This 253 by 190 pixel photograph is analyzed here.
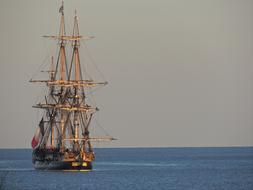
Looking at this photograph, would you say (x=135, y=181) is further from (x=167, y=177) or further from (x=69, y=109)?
(x=69, y=109)

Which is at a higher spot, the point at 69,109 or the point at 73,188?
the point at 69,109

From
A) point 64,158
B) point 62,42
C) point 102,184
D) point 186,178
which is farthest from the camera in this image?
point 62,42

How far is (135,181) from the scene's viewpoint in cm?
15050

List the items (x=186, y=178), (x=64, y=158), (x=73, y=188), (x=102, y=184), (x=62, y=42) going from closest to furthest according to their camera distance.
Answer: (x=73, y=188) → (x=102, y=184) → (x=186, y=178) → (x=64, y=158) → (x=62, y=42)

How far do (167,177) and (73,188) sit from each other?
3213 cm

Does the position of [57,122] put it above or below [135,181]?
above

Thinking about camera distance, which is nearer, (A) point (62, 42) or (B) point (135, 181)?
(B) point (135, 181)

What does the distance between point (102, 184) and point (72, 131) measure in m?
39.2

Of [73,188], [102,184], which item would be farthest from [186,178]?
[73,188]

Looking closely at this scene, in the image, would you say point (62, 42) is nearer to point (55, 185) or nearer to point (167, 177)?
point (167, 177)

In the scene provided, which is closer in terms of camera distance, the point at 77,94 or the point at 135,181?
the point at 135,181

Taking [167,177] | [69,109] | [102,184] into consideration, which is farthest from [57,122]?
[102,184]

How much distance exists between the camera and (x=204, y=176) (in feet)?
542

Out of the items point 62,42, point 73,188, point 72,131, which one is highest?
point 62,42
